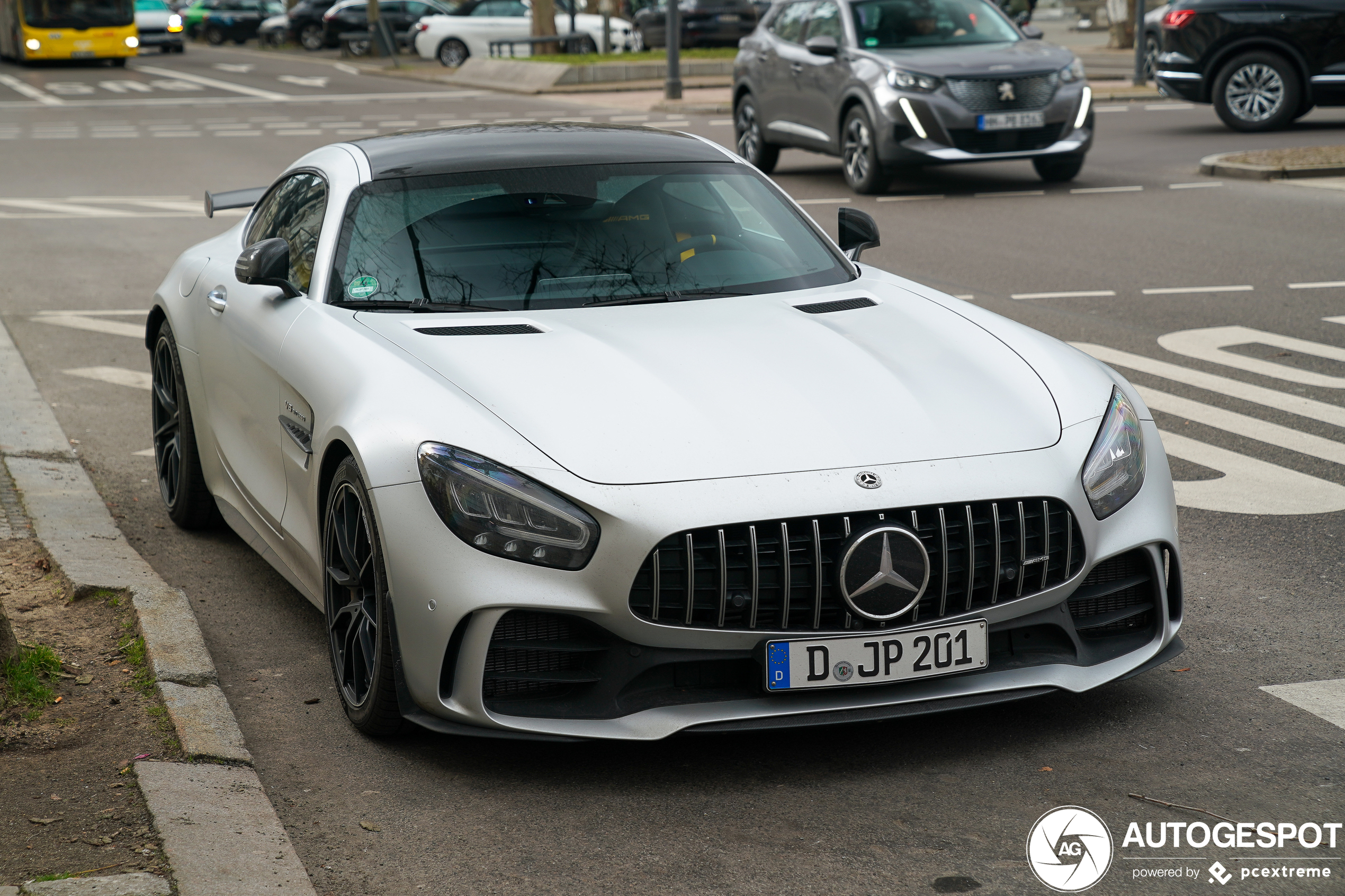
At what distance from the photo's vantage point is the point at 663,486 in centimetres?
351

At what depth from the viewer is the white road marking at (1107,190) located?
14641 mm

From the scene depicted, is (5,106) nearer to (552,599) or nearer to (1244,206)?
(1244,206)

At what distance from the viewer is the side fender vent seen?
4.61m

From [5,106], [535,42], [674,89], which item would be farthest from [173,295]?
[535,42]

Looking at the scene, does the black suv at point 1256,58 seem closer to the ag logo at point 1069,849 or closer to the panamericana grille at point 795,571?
the panamericana grille at point 795,571

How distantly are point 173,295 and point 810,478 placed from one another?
3.14 metres

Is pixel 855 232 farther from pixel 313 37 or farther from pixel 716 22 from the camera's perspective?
pixel 313 37

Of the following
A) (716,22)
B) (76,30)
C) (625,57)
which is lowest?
(76,30)

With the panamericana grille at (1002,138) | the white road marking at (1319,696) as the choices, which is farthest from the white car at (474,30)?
the white road marking at (1319,696)

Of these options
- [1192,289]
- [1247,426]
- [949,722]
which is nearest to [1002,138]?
[1192,289]

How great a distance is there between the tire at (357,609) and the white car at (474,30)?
123ft

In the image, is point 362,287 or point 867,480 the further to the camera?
point 362,287

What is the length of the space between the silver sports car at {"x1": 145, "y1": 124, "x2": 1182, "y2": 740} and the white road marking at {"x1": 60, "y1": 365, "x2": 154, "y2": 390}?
3.71 meters

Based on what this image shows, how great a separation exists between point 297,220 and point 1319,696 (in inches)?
132
